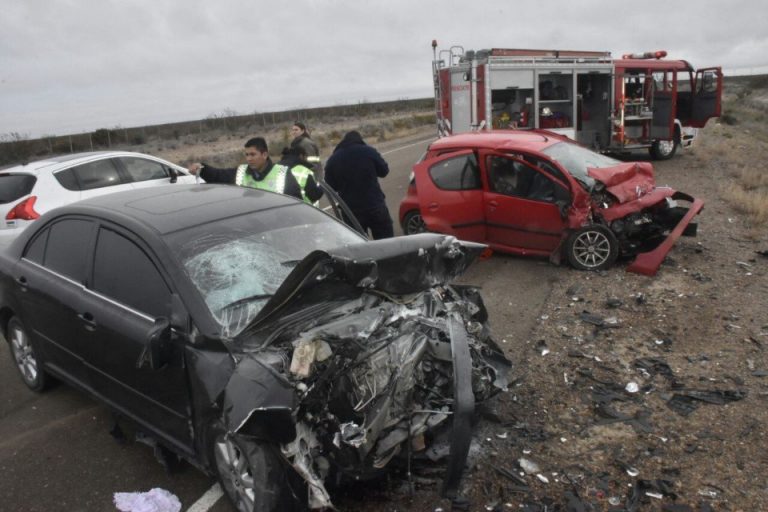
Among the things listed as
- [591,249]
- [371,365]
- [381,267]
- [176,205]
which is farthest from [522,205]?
[371,365]

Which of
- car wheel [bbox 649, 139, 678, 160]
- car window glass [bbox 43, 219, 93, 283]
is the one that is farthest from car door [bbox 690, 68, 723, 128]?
car window glass [bbox 43, 219, 93, 283]

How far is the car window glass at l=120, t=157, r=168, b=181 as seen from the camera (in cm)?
905

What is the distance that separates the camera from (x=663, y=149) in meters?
16.2

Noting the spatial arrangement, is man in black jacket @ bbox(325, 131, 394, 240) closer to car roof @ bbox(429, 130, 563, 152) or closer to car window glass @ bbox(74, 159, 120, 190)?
car roof @ bbox(429, 130, 563, 152)

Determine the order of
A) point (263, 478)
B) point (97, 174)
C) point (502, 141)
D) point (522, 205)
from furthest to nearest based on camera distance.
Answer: point (97, 174) < point (502, 141) < point (522, 205) < point (263, 478)

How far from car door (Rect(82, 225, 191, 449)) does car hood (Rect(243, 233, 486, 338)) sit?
603mm

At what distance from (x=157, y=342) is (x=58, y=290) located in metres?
1.47

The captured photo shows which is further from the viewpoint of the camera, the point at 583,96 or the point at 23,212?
the point at 583,96

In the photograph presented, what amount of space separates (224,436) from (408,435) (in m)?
0.93

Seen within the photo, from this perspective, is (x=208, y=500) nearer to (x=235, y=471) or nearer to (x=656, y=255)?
(x=235, y=471)

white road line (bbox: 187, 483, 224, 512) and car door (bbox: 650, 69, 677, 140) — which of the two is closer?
white road line (bbox: 187, 483, 224, 512)

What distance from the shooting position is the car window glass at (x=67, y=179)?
26.6 ft

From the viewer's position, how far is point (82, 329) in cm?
374

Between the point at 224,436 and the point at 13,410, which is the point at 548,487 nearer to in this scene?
the point at 224,436
